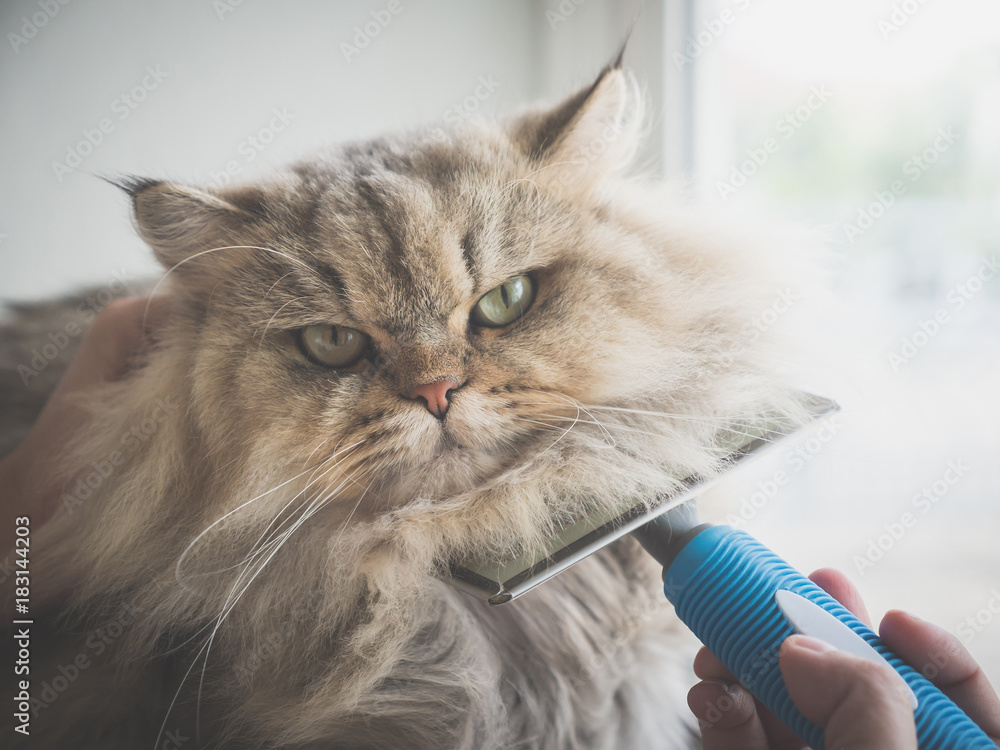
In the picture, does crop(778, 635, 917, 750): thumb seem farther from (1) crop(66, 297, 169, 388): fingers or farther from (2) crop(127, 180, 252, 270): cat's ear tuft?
(1) crop(66, 297, 169, 388): fingers

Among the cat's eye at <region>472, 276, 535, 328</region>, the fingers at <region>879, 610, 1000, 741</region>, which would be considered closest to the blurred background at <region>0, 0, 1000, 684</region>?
the fingers at <region>879, 610, 1000, 741</region>

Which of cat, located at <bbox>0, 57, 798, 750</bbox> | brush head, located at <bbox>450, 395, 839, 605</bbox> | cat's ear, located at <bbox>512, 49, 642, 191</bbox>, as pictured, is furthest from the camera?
cat's ear, located at <bbox>512, 49, 642, 191</bbox>

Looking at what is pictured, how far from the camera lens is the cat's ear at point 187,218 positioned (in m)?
0.71

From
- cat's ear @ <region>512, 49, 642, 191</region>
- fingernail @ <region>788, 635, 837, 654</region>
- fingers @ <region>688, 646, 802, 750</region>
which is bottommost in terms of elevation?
fingers @ <region>688, 646, 802, 750</region>

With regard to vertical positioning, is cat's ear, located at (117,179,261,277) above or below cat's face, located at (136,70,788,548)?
above

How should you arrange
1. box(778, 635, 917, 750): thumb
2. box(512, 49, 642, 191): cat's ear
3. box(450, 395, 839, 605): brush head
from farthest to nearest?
box(512, 49, 642, 191): cat's ear, box(450, 395, 839, 605): brush head, box(778, 635, 917, 750): thumb

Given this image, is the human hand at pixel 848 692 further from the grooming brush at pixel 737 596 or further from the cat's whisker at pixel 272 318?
the cat's whisker at pixel 272 318

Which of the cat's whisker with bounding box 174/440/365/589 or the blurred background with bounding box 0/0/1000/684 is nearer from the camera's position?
the cat's whisker with bounding box 174/440/365/589

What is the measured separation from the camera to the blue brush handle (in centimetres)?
46

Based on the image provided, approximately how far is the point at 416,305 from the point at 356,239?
11 centimetres

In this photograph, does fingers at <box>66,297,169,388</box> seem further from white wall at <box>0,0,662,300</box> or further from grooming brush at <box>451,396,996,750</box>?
grooming brush at <box>451,396,996,750</box>

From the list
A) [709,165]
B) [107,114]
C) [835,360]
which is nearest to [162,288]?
[107,114]

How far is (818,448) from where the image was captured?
96cm

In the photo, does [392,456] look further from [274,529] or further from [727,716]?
[727,716]
